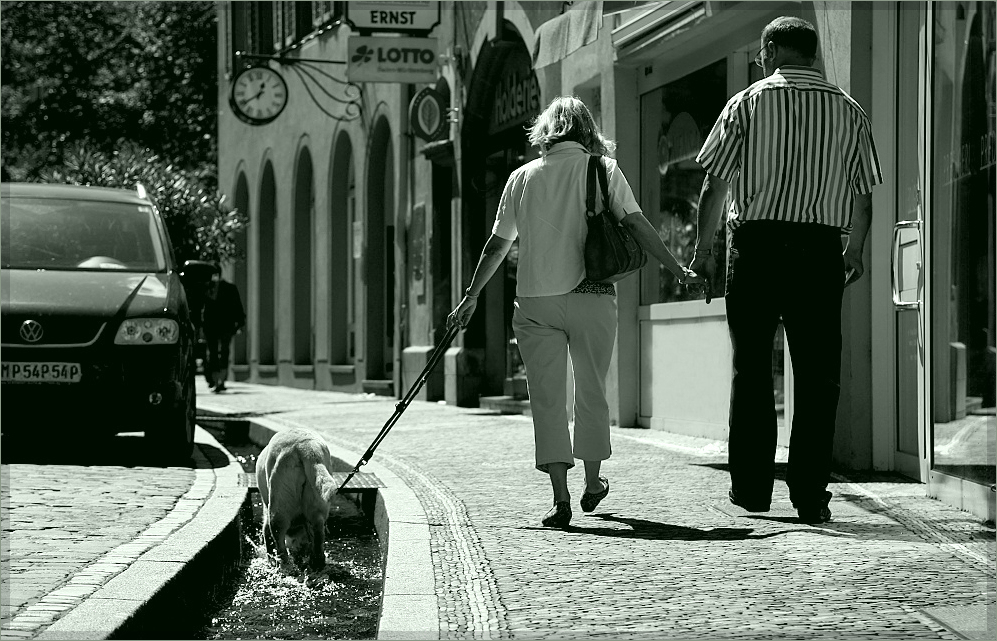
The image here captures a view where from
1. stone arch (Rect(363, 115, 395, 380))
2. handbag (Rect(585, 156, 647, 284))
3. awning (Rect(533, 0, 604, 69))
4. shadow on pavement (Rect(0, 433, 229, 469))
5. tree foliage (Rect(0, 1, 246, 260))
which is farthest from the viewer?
tree foliage (Rect(0, 1, 246, 260))

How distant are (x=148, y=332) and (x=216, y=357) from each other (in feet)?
41.2

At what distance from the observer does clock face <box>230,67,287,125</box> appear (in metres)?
22.3

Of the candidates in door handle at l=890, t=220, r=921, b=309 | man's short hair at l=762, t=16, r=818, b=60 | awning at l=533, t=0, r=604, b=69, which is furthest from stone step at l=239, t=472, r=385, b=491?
awning at l=533, t=0, r=604, b=69

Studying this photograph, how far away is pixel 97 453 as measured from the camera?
10648 mm

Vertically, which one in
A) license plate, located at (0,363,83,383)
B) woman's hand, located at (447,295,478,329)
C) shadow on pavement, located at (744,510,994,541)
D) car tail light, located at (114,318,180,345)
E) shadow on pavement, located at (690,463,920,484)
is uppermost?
woman's hand, located at (447,295,478,329)

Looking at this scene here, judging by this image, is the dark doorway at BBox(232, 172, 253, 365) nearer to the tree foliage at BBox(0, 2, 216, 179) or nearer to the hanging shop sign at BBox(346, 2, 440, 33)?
the tree foliage at BBox(0, 2, 216, 179)

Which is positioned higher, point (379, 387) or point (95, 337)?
point (95, 337)

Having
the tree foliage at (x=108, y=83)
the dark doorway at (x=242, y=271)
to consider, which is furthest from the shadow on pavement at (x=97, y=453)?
the tree foliage at (x=108, y=83)

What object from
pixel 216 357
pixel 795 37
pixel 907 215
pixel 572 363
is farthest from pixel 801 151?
pixel 216 357

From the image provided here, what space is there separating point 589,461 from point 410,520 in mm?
871

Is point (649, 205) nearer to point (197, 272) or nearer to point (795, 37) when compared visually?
point (197, 272)

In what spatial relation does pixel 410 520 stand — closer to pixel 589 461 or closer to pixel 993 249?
pixel 589 461

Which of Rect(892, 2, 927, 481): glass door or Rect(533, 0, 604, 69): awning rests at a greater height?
Rect(533, 0, 604, 69): awning

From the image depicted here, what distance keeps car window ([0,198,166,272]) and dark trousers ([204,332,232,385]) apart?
10568 mm
